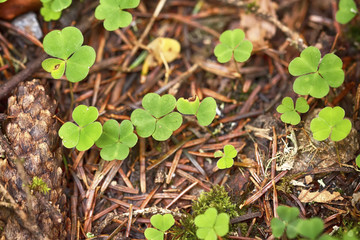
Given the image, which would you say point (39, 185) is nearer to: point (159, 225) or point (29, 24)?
point (159, 225)

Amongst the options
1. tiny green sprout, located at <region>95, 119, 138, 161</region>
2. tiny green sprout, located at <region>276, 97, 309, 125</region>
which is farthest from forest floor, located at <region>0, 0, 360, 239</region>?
tiny green sprout, located at <region>95, 119, 138, 161</region>

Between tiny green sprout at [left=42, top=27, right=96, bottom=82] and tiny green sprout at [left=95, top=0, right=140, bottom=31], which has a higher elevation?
tiny green sprout at [left=95, top=0, right=140, bottom=31]

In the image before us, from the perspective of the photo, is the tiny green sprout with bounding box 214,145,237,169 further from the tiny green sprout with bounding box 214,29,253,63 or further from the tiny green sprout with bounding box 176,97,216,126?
the tiny green sprout with bounding box 214,29,253,63

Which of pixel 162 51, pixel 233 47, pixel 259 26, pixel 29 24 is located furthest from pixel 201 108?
pixel 29 24

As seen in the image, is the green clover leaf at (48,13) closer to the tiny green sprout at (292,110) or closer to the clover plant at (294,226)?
the tiny green sprout at (292,110)

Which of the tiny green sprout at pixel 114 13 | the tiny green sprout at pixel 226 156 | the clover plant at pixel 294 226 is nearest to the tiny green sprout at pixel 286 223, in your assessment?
the clover plant at pixel 294 226

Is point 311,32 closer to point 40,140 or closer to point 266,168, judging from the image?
point 266,168
